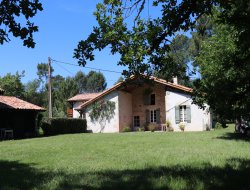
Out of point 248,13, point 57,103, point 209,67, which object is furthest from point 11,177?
point 57,103

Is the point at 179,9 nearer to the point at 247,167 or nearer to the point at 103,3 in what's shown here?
the point at 103,3

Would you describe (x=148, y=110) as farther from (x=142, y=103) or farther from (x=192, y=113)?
(x=192, y=113)

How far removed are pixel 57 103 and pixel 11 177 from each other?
5739cm

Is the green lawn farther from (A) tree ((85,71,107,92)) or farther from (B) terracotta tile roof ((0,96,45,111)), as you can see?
(A) tree ((85,71,107,92))

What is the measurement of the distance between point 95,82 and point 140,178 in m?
79.1

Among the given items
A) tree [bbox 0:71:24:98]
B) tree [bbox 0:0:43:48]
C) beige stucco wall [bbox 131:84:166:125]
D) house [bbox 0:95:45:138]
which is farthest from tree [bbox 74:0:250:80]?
tree [bbox 0:71:24:98]

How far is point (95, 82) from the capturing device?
288ft

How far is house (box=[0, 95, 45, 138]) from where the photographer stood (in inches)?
1155

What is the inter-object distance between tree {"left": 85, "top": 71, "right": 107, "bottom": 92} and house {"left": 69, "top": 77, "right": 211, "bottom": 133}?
159 feet

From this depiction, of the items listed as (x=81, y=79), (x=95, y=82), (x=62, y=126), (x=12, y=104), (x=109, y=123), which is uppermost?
(x=81, y=79)

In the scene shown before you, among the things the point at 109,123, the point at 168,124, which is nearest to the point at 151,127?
the point at 168,124

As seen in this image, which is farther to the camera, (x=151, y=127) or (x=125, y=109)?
(x=125, y=109)

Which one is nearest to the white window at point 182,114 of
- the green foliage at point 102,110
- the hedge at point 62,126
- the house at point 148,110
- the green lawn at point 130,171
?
the house at point 148,110

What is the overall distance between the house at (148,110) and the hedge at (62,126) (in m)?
1.70
